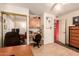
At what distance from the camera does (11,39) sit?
2.66 meters

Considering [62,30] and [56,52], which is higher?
[62,30]

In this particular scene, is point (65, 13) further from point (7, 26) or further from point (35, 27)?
point (35, 27)

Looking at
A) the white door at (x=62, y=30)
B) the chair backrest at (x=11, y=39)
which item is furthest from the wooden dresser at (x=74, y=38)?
the chair backrest at (x=11, y=39)

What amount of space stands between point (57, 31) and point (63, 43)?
0.46 meters

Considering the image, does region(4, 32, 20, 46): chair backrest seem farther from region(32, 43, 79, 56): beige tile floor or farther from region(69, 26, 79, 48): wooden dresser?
region(69, 26, 79, 48): wooden dresser

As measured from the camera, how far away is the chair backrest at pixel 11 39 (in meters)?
2.60

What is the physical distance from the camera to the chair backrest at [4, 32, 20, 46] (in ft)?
8.54

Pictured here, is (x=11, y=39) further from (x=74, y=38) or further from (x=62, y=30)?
(x=74, y=38)

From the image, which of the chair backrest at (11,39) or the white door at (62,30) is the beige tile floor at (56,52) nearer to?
the white door at (62,30)

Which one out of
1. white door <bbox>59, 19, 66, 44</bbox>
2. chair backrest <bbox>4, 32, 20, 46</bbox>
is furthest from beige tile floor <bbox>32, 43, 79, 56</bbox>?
chair backrest <bbox>4, 32, 20, 46</bbox>

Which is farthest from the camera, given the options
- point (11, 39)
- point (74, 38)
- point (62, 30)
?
point (74, 38)

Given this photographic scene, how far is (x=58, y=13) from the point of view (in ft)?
7.30

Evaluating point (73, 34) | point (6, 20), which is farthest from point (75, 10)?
point (6, 20)

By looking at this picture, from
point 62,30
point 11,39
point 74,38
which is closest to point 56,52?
point 62,30
